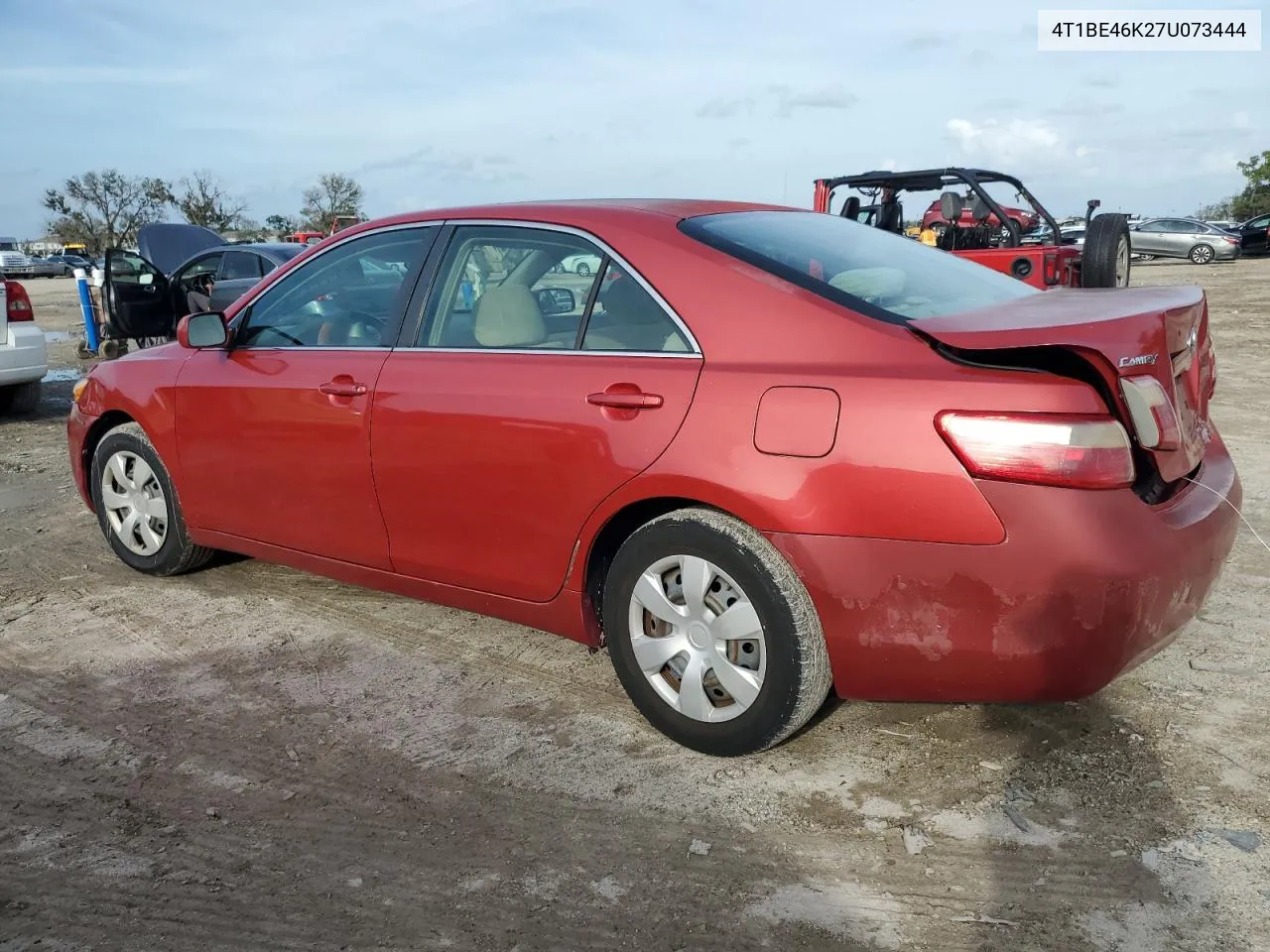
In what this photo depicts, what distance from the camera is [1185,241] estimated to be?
95.6 ft

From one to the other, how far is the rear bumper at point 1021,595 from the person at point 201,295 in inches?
330

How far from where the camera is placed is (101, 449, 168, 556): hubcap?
464 centimetres

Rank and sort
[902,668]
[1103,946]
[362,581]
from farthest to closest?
1. [362,581]
2. [902,668]
3. [1103,946]

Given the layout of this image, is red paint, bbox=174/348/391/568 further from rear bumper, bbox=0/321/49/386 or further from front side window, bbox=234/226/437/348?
rear bumper, bbox=0/321/49/386

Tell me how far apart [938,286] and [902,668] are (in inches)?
49.1

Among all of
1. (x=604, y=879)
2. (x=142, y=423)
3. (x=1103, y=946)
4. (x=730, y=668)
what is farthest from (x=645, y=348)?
(x=142, y=423)

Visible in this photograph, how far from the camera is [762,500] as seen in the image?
8.98ft

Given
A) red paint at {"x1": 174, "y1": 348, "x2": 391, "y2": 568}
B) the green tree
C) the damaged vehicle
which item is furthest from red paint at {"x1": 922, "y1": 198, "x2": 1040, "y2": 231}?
the green tree

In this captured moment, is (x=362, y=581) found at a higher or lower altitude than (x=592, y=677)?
higher

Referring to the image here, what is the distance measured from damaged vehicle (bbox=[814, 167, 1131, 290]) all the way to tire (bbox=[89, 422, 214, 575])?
24.4ft

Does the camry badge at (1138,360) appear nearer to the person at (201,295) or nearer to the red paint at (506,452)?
the red paint at (506,452)

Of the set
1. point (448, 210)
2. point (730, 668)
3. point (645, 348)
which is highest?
point (448, 210)

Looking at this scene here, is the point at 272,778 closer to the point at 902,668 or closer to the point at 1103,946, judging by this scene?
the point at 902,668

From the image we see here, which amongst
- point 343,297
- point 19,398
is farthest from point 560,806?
point 19,398
